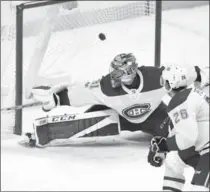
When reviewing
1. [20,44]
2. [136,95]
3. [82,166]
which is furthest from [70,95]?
[20,44]

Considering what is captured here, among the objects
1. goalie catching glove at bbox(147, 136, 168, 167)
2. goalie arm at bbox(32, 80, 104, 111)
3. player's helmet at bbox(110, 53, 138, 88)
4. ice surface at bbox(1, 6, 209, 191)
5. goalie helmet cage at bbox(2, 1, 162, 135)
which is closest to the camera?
goalie catching glove at bbox(147, 136, 168, 167)

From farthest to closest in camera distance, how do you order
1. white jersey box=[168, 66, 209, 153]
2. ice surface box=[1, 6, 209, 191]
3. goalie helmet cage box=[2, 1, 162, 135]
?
1. goalie helmet cage box=[2, 1, 162, 135]
2. ice surface box=[1, 6, 209, 191]
3. white jersey box=[168, 66, 209, 153]

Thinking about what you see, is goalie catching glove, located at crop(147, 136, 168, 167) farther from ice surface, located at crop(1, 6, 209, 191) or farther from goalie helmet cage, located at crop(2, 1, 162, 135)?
goalie helmet cage, located at crop(2, 1, 162, 135)

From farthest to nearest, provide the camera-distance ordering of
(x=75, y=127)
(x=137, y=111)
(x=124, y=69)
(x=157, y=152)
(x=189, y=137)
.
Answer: (x=75, y=127), (x=137, y=111), (x=124, y=69), (x=157, y=152), (x=189, y=137)

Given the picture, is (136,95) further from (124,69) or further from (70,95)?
(70,95)

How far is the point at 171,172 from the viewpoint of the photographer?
197cm

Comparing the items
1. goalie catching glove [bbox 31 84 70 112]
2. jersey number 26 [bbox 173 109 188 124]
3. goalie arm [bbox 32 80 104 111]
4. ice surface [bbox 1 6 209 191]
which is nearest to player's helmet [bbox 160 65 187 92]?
jersey number 26 [bbox 173 109 188 124]

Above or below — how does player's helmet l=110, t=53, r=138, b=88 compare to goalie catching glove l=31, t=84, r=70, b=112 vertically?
above

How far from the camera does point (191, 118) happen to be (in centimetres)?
184

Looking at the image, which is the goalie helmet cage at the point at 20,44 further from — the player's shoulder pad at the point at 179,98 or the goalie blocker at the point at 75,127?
the player's shoulder pad at the point at 179,98

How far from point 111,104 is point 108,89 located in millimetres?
81

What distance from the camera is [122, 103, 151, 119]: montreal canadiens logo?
2938 millimetres

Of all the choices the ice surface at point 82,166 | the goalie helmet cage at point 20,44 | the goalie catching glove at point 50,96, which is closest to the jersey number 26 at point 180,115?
the ice surface at point 82,166

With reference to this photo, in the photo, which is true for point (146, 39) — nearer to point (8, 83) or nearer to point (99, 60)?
point (99, 60)
